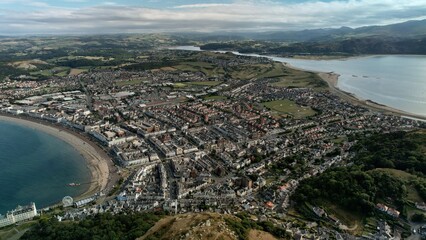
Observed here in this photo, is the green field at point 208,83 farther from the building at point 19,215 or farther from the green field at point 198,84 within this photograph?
the building at point 19,215

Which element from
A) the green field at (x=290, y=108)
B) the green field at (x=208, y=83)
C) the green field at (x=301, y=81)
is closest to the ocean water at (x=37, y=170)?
the green field at (x=290, y=108)

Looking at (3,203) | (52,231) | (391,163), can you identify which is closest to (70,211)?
(52,231)

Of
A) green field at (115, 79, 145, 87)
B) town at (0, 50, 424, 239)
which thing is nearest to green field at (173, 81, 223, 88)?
town at (0, 50, 424, 239)

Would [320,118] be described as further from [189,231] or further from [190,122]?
[189,231]

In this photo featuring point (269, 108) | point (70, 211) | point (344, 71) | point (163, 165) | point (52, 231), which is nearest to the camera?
point (52, 231)

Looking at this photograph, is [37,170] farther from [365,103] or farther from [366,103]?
[366,103]

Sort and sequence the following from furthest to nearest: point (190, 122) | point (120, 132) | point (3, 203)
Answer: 1. point (190, 122)
2. point (120, 132)
3. point (3, 203)
